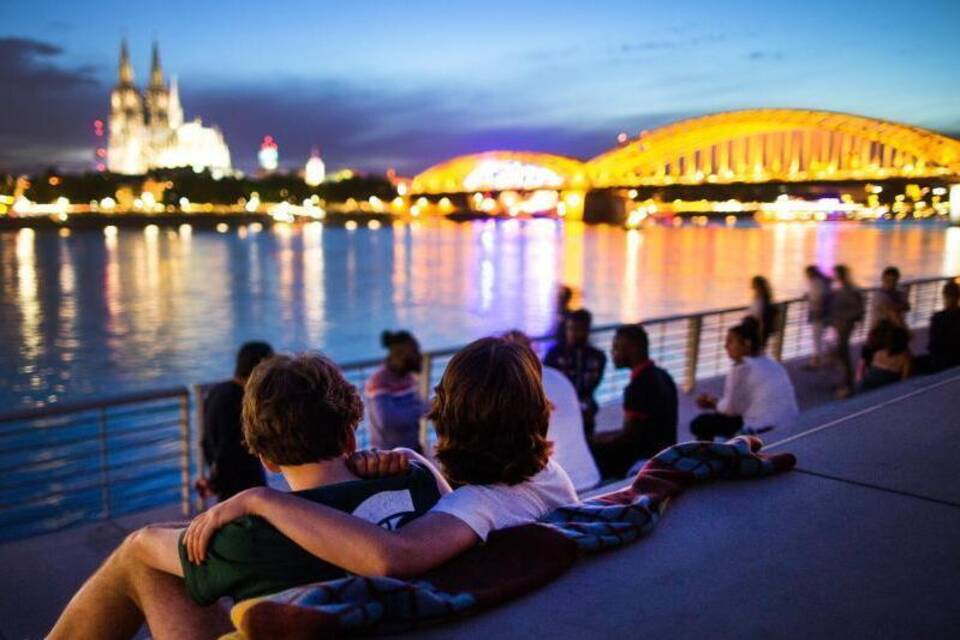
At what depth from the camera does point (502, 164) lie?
11400 centimetres

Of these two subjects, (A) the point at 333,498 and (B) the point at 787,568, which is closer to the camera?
(A) the point at 333,498

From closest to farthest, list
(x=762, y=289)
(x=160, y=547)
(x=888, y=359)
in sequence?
(x=160, y=547) → (x=888, y=359) → (x=762, y=289)

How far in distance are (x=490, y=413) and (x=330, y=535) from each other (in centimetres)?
44

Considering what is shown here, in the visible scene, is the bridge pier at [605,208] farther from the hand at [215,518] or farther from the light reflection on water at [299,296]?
the hand at [215,518]

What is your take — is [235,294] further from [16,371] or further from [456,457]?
[456,457]

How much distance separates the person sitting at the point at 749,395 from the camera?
448 cm

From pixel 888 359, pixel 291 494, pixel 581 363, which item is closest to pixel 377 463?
pixel 291 494

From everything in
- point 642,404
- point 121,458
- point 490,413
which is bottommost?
point 121,458

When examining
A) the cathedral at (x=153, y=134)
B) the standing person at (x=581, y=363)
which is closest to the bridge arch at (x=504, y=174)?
the cathedral at (x=153, y=134)

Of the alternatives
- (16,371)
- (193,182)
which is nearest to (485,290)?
(16,371)

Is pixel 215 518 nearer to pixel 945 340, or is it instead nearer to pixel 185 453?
pixel 185 453

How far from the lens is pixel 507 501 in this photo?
1994 millimetres

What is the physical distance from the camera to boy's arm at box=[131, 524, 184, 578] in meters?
1.87

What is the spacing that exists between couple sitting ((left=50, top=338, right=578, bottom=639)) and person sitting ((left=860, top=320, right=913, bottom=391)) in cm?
461
